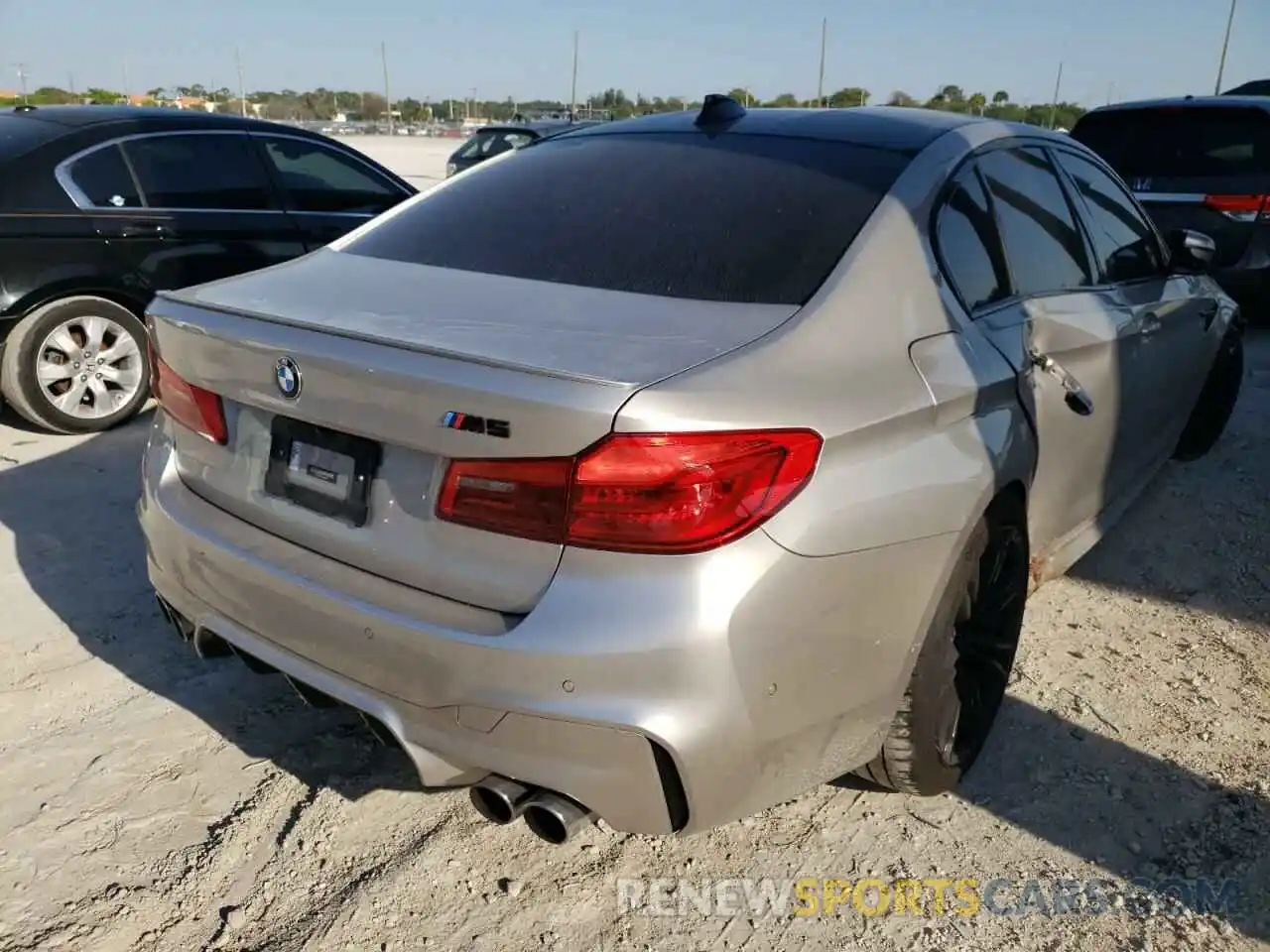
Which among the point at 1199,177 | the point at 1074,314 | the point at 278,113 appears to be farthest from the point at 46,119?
the point at 278,113

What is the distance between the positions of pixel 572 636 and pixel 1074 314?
1985 millimetres

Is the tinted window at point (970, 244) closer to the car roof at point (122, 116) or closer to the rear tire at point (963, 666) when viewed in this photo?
the rear tire at point (963, 666)

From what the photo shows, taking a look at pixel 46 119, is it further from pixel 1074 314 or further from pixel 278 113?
pixel 278 113

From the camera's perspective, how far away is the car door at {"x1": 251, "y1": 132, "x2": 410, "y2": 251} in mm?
6047

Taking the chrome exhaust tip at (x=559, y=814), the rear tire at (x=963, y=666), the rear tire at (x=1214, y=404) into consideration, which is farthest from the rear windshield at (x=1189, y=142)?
the chrome exhaust tip at (x=559, y=814)

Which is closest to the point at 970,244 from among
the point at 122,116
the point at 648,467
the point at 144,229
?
the point at 648,467

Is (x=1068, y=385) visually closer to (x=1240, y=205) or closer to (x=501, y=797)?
(x=501, y=797)

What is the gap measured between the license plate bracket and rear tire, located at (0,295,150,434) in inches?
142

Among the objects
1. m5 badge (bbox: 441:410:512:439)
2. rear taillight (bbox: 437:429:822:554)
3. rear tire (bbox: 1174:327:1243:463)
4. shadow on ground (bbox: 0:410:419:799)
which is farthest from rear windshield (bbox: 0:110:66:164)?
rear tire (bbox: 1174:327:1243:463)

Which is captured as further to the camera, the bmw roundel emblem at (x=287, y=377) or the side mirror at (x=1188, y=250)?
the side mirror at (x=1188, y=250)

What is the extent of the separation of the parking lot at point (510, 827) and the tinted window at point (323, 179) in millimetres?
3288

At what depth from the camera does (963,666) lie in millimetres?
2609

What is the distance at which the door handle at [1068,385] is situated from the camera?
2719mm

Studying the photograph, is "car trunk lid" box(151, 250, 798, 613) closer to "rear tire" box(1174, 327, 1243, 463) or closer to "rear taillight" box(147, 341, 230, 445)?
"rear taillight" box(147, 341, 230, 445)
